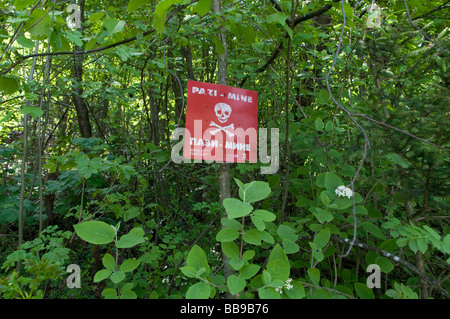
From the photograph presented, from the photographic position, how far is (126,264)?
1.27m

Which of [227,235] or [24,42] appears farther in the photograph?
[24,42]

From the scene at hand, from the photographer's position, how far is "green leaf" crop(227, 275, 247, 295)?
3.58ft

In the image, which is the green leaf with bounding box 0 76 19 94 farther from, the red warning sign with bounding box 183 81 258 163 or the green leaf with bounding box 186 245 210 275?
the green leaf with bounding box 186 245 210 275

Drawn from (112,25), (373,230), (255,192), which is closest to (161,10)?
(112,25)

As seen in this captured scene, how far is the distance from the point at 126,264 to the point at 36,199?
3.13m

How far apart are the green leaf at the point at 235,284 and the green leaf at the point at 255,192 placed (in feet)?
0.95

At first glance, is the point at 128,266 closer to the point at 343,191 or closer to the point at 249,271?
the point at 249,271

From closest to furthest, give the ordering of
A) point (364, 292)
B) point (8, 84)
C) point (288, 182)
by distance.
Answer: point (364, 292) → point (8, 84) → point (288, 182)

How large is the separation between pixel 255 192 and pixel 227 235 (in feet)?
0.67

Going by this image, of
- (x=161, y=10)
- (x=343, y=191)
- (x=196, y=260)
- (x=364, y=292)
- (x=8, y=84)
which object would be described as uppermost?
(x=161, y=10)

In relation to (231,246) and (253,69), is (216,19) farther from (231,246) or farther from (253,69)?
(231,246)

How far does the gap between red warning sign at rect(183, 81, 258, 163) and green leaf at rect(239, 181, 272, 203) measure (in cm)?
38

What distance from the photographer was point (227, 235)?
123 cm
